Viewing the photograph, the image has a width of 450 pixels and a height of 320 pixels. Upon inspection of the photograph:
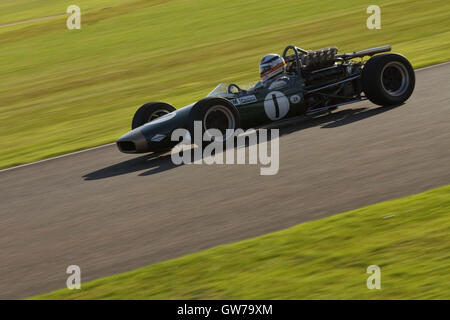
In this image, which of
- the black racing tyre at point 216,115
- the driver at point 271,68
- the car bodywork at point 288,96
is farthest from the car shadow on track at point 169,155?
the driver at point 271,68

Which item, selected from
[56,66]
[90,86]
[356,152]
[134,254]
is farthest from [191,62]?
[134,254]

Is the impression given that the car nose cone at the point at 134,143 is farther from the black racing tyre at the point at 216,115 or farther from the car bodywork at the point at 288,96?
the black racing tyre at the point at 216,115

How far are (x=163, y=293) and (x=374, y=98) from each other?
5.85m

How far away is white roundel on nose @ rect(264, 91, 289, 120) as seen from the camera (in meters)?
9.49

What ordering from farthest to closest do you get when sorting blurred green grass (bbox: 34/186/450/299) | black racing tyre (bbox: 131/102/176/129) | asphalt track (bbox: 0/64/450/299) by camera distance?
1. black racing tyre (bbox: 131/102/176/129)
2. asphalt track (bbox: 0/64/450/299)
3. blurred green grass (bbox: 34/186/450/299)

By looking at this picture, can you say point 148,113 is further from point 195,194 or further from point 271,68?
point 195,194

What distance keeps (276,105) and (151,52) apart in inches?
Answer: 597

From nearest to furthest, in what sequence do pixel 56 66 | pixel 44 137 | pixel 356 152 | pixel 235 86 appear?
pixel 356 152 → pixel 235 86 → pixel 44 137 → pixel 56 66

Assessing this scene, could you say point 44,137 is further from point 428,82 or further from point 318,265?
point 318,265

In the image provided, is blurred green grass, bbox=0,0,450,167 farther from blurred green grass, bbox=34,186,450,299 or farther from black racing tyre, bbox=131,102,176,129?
blurred green grass, bbox=34,186,450,299

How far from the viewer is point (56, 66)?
24.6 meters

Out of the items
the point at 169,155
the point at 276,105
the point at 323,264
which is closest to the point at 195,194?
the point at 169,155

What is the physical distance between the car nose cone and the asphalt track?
25 cm

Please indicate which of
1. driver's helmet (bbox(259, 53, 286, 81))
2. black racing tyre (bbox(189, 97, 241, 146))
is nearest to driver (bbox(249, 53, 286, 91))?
driver's helmet (bbox(259, 53, 286, 81))
